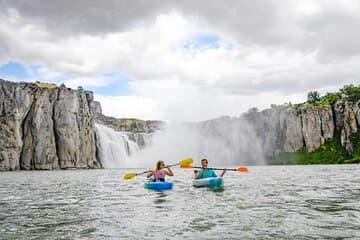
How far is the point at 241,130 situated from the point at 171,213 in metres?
151

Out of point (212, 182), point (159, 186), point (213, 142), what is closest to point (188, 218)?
point (159, 186)

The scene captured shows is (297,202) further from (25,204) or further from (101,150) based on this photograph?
(101,150)

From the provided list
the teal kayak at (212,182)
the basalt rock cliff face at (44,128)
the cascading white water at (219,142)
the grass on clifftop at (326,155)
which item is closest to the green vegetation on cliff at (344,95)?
the grass on clifftop at (326,155)

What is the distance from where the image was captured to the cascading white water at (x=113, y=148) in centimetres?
10544

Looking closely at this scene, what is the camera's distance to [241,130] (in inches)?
6516

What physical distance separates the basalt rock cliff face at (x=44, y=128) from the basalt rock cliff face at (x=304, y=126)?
245 ft

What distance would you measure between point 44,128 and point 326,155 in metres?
89.8

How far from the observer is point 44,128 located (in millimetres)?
97500

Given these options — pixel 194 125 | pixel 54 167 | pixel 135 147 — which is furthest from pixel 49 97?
pixel 194 125

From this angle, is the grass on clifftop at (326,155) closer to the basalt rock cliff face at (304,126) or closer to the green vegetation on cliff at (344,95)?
the basalt rock cliff face at (304,126)

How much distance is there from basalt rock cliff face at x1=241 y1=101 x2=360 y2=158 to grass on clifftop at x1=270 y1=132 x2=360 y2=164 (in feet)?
4.75

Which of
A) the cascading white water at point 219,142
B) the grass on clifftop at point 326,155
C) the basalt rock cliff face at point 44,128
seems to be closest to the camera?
the basalt rock cliff face at point 44,128

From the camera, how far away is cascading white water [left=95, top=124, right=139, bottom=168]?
4151 inches

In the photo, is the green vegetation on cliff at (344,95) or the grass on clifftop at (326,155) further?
the green vegetation on cliff at (344,95)
